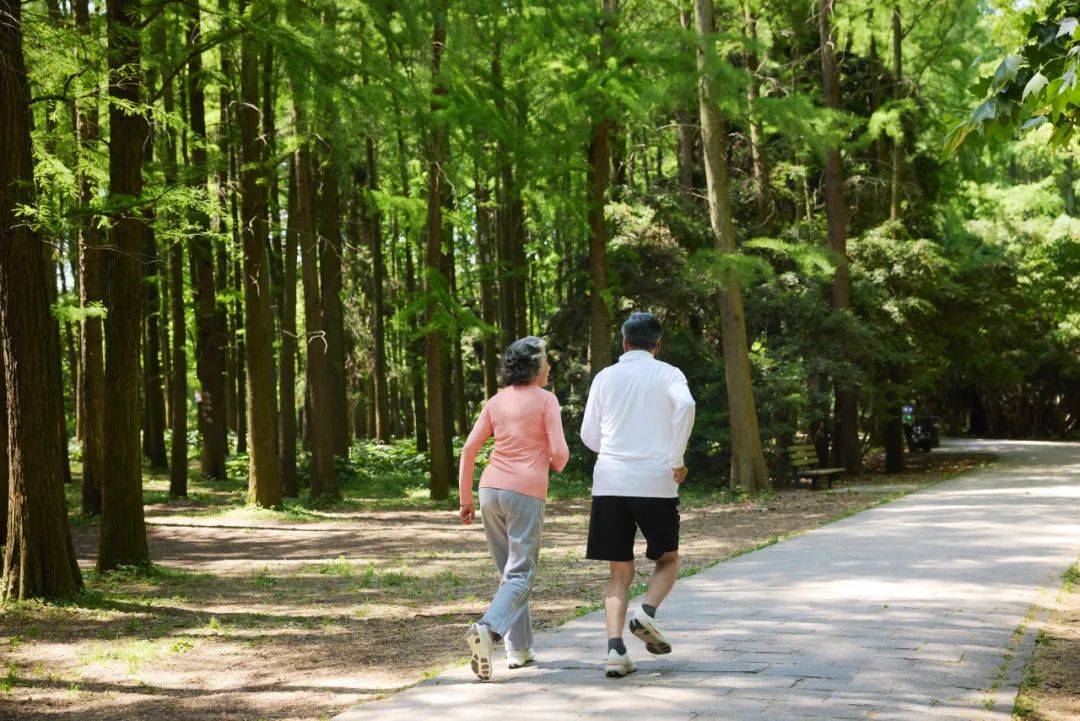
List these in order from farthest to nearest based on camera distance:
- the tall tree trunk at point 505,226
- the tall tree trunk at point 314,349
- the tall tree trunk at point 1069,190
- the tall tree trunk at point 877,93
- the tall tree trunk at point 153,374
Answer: the tall tree trunk at point 1069,190
the tall tree trunk at point 877,93
the tall tree trunk at point 153,374
the tall tree trunk at point 505,226
the tall tree trunk at point 314,349

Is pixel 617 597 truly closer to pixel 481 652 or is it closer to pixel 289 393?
pixel 481 652

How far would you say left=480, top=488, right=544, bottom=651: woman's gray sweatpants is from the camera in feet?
19.5

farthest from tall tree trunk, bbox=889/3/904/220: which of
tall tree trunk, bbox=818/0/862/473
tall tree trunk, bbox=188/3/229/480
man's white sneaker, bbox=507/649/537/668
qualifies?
man's white sneaker, bbox=507/649/537/668

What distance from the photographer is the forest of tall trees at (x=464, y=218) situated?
34.9 ft

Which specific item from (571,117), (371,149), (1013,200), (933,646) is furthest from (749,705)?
(1013,200)

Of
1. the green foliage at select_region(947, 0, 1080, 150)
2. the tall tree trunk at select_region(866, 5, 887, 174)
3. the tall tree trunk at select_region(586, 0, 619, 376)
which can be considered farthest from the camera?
the tall tree trunk at select_region(866, 5, 887, 174)

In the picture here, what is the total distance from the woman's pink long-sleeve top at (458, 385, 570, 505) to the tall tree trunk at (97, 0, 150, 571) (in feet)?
20.1

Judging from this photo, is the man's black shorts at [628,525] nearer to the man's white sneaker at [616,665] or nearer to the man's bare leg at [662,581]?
the man's bare leg at [662,581]

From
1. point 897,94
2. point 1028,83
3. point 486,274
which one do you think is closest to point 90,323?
point 486,274

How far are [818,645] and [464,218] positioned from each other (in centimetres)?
1989

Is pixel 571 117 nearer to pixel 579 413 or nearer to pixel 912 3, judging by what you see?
pixel 579 413

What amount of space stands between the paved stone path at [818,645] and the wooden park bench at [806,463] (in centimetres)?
932

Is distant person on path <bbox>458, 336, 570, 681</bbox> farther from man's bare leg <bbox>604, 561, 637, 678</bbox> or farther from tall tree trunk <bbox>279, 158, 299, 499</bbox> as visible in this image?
tall tree trunk <bbox>279, 158, 299, 499</bbox>

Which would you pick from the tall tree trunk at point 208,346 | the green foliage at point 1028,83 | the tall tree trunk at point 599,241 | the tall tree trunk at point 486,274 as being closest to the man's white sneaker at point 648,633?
the green foliage at point 1028,83
